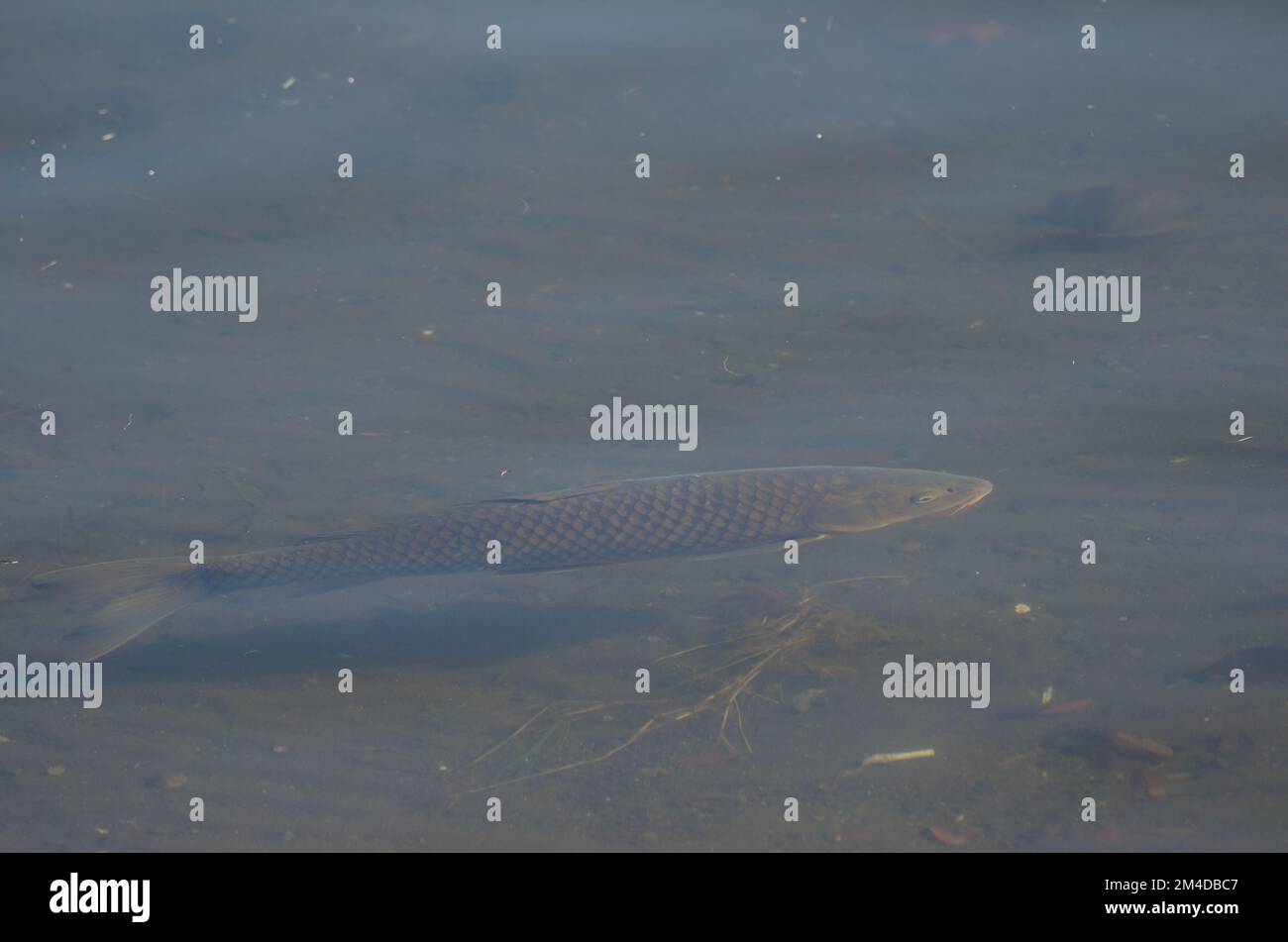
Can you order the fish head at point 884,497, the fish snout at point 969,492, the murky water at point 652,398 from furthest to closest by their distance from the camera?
the fish snout at point 969,492 → the fish head at point 884,497 → the murky water at point 652,398

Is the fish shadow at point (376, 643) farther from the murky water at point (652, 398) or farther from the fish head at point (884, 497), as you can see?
the fish head at point (884, 497)

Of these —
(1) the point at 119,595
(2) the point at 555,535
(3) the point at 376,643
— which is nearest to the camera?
(2) the point at 555,535

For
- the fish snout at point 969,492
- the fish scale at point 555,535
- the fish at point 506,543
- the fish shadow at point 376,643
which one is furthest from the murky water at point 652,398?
the fish scale at point 555,535

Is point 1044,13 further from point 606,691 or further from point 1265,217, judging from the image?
point 606,691

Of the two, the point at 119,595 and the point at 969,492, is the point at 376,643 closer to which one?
the point at 119,595

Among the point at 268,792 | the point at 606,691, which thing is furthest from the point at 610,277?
A: the point at 268,792

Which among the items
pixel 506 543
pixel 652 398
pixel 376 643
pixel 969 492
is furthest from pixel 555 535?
pixel 969 492
